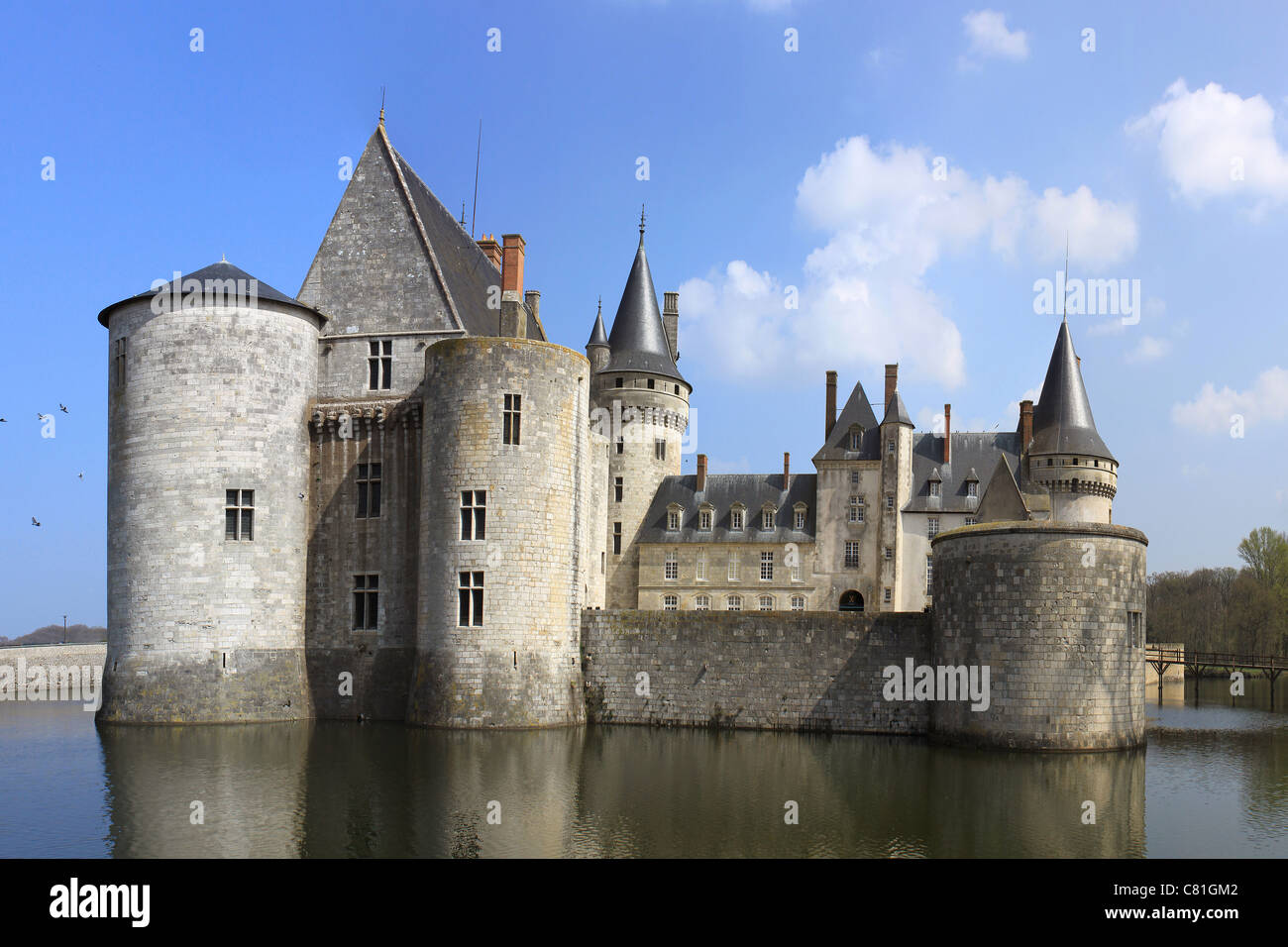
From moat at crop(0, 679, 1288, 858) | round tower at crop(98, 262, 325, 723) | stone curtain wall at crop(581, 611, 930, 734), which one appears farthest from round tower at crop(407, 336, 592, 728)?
round tower at crop(98, 262, 325, 723)

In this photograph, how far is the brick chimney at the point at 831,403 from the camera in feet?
154

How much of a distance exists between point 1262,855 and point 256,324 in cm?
2382

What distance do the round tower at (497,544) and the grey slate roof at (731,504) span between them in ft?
63.1

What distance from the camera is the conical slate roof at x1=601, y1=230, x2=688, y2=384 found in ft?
150

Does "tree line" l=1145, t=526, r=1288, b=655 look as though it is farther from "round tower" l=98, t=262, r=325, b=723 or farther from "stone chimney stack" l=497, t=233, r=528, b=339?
"round tower" l=98, t=262, r=325, b=723

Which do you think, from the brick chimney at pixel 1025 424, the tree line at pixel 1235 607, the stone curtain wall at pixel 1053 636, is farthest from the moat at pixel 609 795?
the tree line at pixel 1235 607

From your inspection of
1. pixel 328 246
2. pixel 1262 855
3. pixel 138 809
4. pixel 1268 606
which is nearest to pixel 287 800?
pixel 138 809

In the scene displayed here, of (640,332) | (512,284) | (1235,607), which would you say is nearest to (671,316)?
(640,332)

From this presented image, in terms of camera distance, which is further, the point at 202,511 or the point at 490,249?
the point at 490,249

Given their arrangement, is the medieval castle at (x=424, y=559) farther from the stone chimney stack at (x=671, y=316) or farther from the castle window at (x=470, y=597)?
the stone chimney stack at (x=671, y=316)

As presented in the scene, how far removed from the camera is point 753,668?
26719 mm

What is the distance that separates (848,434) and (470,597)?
23.7 m

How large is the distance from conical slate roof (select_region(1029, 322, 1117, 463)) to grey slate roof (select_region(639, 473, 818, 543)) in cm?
933

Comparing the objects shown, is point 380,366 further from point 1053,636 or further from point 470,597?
point 1053,636
